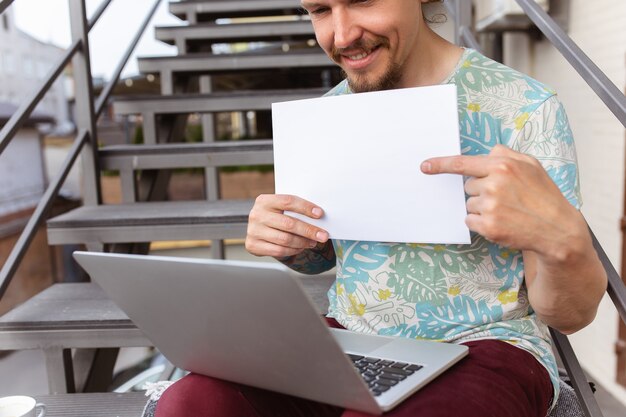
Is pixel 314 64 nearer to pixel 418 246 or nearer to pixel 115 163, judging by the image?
pixel 115 163

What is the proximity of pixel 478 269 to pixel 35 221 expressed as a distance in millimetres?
1246

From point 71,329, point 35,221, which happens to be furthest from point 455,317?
point 35,221

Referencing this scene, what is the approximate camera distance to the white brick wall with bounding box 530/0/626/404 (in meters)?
2.83

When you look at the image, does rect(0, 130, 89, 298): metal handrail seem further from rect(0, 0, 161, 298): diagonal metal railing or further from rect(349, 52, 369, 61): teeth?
rect(349, 52, 369, 61): teeth

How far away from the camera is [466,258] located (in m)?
0.92

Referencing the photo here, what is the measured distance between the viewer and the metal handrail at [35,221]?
1.51 m

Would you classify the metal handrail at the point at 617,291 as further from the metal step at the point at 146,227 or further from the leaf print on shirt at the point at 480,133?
the metal step at the point at 146,227

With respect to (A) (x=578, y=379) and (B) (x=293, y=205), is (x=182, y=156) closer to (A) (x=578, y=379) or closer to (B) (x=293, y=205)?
(B) (x=293, y=205)

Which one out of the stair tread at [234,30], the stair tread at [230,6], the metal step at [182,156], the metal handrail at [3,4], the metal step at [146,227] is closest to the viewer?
the metal handrail at [3,4]

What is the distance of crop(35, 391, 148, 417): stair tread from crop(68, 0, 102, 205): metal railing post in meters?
0.82

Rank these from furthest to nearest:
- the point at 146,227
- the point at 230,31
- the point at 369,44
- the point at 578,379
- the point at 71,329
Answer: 1. the point at 230,31
2. the point at 146,227
3. the point at 71,329
4. the point at 578,379
5. the point at 369,44

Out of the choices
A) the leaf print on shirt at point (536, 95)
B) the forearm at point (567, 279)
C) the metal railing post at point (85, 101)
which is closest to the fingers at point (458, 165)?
the forearm at point (567, 279)

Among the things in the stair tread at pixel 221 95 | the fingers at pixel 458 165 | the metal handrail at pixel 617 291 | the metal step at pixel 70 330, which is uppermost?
the stair tread at pixel 221 95

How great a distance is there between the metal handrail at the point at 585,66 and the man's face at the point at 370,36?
1.16 ft
